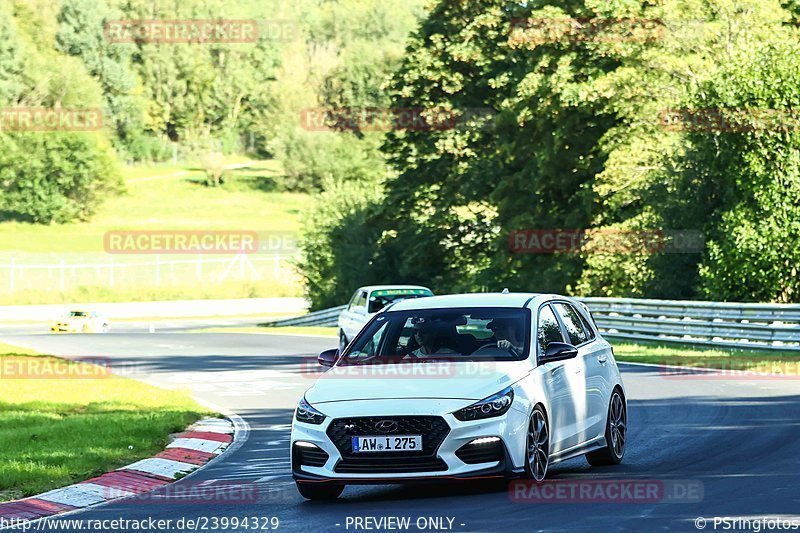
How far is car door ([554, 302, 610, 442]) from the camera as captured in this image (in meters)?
11.7

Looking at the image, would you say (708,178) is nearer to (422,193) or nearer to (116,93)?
(422,193)

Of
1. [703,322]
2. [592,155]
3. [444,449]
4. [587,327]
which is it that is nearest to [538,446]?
[444,449]

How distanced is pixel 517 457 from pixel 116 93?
13504cm

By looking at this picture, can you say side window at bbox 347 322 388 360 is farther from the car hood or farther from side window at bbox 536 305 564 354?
side window at bbox 536 305 564 354

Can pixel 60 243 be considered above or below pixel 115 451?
below

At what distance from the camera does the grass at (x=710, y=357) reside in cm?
2472

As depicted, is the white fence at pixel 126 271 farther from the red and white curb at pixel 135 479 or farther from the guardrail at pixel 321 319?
the red and white curb at pixel 135 479

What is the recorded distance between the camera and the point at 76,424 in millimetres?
17031

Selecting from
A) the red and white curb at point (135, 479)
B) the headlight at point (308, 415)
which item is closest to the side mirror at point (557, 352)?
the headlight at point (308, 415)

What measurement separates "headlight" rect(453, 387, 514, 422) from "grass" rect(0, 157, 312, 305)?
59.3 meters

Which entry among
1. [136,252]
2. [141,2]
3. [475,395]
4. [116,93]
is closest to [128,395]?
[475,395]

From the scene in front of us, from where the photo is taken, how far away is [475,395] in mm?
10070

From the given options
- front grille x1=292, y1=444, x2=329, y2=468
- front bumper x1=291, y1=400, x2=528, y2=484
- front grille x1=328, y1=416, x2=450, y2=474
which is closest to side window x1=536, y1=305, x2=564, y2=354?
front bumper x1=291, y1=400, x2=528, y2=484

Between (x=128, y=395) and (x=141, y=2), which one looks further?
(x=141, y=2)
